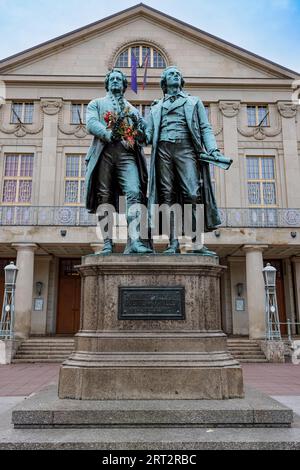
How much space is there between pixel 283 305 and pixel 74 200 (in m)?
11.6

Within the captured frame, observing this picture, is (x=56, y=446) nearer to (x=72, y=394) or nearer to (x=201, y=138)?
(x=72, y=394)

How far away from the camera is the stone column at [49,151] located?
2075cm

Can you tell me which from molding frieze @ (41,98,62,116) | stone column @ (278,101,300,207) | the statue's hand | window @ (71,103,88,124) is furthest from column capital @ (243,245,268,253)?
the statue's hand

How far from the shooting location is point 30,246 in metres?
17.5

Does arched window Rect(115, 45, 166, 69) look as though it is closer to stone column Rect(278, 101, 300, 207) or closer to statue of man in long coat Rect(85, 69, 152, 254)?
stone column Rect(278, 101, 300, 207)

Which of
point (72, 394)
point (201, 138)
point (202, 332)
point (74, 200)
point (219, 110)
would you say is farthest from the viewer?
point (219, 110)

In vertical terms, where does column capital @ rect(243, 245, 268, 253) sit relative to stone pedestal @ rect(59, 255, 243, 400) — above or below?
above

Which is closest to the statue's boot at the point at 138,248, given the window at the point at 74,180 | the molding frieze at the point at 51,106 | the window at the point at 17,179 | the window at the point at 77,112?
the window at the point at 74,180

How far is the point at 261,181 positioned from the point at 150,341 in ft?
61.1

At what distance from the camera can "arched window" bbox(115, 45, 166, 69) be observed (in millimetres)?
23328

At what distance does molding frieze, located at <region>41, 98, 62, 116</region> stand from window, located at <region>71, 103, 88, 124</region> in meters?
0.72

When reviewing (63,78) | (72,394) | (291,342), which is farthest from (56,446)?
(63,78)

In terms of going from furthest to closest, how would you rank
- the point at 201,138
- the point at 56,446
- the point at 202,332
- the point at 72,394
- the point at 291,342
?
1. the point at 291,342
2. the point at 201,138
3. the point at 202,332
4. the point at 72,394
5. the point at 56,446

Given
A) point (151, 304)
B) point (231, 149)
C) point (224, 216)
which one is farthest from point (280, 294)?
point (151, 304)
